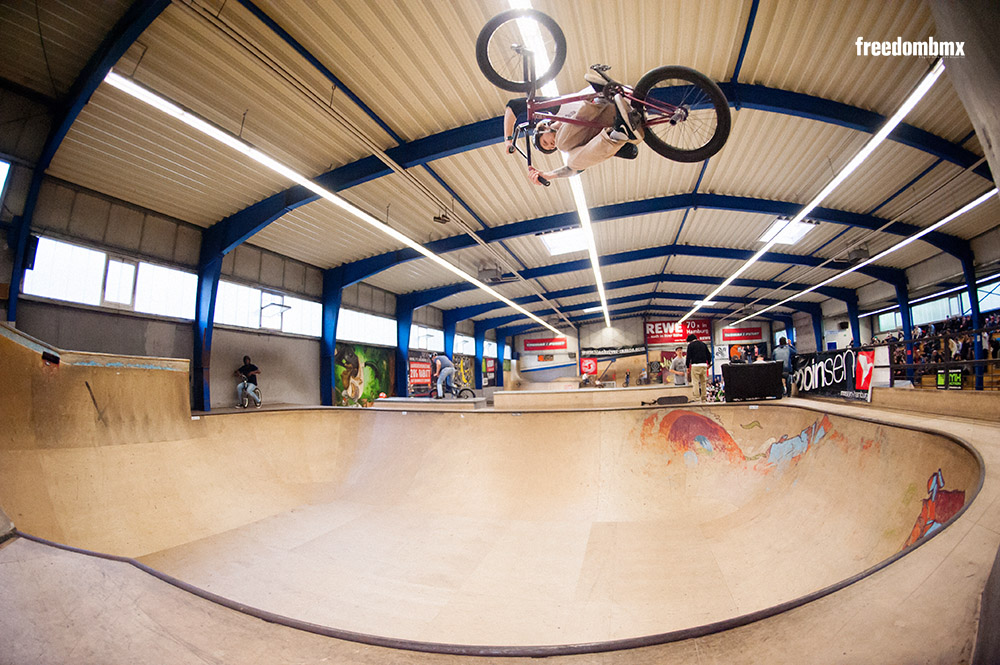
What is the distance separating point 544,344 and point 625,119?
22.7 metres

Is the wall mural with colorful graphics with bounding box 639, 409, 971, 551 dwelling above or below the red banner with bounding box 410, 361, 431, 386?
below

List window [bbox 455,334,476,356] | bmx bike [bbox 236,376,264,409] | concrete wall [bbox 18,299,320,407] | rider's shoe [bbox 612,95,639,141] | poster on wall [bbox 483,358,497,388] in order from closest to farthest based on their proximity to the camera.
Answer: rider's shoe [bbox 612,95,639,141], concrete wall [bbox 18,299,320,407], bmx bike [bbox 236,376,264,409], window [bbox 455,334,476,356], poster on wall [bbox 483,358,497,388]

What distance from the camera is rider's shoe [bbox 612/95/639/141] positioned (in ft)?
8.04

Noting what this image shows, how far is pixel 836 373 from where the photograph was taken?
627 cm

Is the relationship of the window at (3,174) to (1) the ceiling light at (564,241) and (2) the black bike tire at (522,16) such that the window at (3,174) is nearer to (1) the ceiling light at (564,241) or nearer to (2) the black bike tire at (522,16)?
(2) the black bike tire at (522,16)

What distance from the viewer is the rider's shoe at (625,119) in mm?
2449

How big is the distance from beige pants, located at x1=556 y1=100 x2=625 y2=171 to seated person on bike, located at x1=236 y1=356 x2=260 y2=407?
30.1 feet

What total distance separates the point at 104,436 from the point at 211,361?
5292 millimetres

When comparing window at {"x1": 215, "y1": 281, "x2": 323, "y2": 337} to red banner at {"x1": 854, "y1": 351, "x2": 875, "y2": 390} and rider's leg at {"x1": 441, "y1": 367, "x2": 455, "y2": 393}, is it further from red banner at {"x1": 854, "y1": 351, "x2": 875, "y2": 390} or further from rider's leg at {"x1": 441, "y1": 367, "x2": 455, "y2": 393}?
red banner at {"x1": 854, "y1": 351, "x2": 875, "y2": 390}

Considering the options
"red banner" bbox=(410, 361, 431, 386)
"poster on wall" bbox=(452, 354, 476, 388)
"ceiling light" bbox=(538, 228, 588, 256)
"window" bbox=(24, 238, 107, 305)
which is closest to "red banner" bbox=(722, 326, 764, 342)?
"poster on wall" bbox=(452, 354, 476, 388)

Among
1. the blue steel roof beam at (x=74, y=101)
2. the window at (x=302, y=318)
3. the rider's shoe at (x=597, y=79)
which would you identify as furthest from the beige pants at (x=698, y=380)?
the window at (x=302, y=318)

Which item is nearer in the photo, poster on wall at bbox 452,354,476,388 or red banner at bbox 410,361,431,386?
A: red banner at bbox 410,361,431,386

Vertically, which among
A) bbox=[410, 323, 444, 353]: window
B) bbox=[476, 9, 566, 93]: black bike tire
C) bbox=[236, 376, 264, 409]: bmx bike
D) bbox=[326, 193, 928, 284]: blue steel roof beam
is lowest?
bbox=[236, 376, 264, 409]: bmx bike

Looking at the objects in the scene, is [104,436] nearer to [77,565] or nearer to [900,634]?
[77,565]
